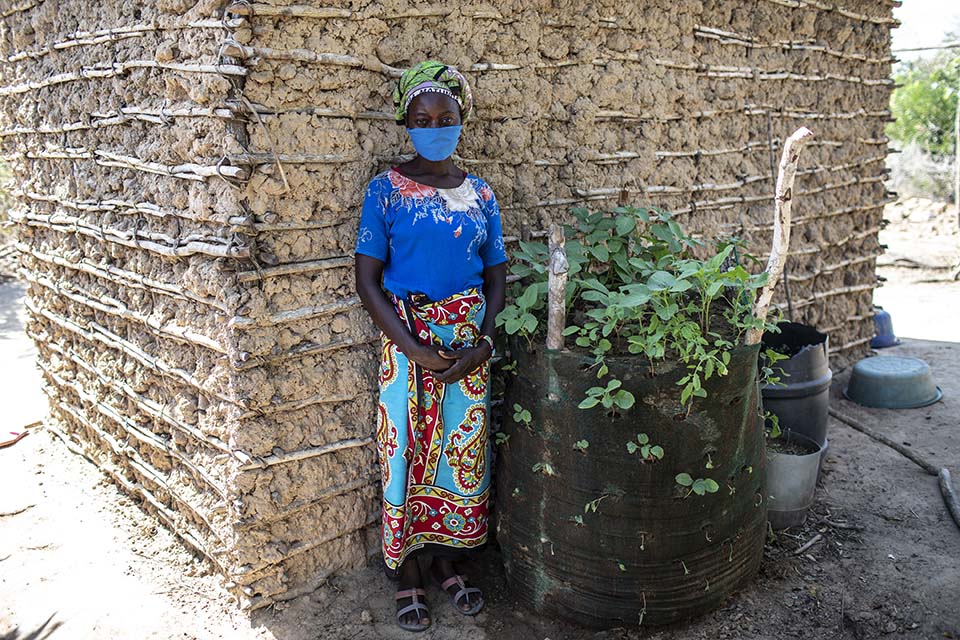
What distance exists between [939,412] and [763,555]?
2363 millimetres

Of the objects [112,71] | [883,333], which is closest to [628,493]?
[112,71]

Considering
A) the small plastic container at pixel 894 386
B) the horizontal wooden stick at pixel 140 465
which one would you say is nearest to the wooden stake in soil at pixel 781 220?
the horizontal wooden stick at pixel 140 465

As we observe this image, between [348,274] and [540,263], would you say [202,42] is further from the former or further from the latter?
[540,263]

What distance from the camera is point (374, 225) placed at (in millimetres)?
2479

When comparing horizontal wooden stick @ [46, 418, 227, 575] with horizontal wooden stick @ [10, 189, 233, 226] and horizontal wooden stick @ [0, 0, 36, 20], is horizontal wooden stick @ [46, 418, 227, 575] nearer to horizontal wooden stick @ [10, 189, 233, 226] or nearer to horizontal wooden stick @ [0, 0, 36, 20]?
horizontal wooden stick @ [10, 189, 233, 226]

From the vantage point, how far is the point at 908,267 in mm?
9414

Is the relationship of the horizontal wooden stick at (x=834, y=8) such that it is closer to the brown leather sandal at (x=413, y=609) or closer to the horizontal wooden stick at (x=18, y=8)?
the brown leather sandal at (x=413, y=609)

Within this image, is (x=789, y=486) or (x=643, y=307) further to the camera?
(x=789, y=486)

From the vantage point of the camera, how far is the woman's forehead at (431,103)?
2416 millimetres

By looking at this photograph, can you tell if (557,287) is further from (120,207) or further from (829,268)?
Answer: (829,268)

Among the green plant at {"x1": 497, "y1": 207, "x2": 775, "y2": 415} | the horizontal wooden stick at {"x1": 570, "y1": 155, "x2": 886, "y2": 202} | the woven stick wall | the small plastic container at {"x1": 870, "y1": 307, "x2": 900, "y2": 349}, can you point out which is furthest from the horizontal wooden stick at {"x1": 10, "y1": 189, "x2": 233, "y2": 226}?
the small plastic container at {"x1": 870, "y1": 307, "x2": 900, "y2": 349}

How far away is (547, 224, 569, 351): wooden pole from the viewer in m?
2.43

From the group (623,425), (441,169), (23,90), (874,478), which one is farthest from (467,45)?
(874,478)

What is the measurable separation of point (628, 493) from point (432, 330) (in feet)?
2.82
